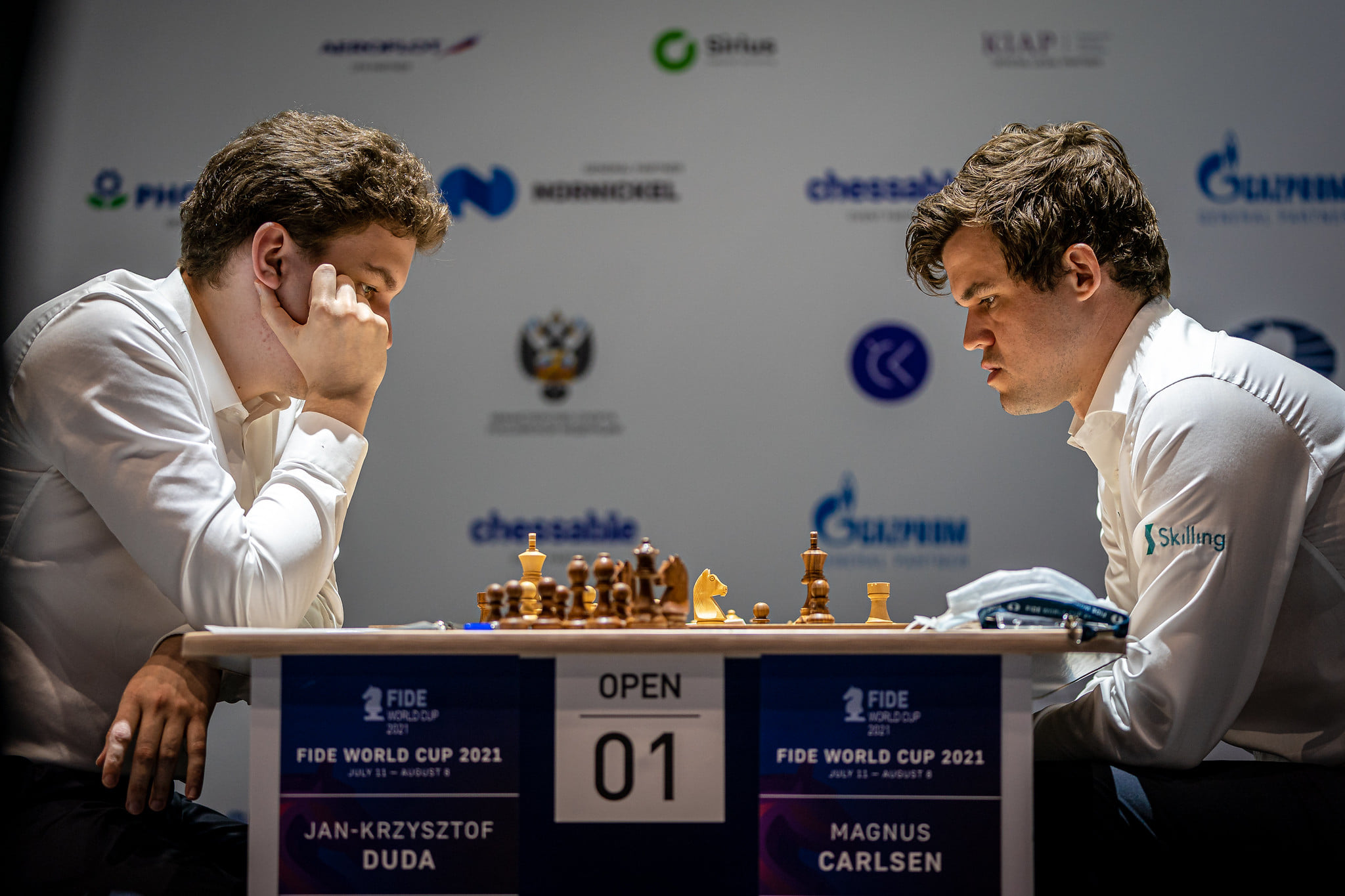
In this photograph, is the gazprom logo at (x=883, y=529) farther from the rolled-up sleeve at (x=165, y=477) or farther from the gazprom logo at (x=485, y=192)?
the rolled-up sleeve at (x=165, y=477)

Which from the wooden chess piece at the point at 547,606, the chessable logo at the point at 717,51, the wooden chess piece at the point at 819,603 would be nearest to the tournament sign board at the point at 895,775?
the wooden chess piece at the point at 547,606

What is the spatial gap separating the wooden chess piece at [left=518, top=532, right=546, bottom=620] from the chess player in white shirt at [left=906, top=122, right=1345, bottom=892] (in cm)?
85

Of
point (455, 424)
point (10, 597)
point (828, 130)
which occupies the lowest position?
point (10, 597)

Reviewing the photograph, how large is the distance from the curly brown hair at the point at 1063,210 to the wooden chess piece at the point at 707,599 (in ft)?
2.91

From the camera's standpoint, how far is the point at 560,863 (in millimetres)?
1270

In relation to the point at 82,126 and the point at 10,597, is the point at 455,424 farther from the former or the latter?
the point at 10,597

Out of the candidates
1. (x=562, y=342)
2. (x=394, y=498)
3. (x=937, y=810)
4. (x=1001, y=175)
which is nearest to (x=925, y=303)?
(x=562, y=342)

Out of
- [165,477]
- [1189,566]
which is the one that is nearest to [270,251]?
[165,477]

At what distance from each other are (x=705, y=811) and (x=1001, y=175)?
1.48m

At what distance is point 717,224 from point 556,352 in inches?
31.4

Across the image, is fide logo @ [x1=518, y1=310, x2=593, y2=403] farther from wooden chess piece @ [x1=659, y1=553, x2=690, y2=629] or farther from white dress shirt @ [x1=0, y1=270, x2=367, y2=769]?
wooden chess piece @ [x1=659, y1=553, x2=690, y2=629]

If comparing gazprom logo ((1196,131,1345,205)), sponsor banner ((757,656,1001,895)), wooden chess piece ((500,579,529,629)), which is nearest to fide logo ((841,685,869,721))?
sponsor banner ((757,656,1001,895))

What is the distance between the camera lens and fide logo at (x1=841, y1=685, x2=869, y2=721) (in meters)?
1.29

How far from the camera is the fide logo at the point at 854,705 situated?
1287mm
